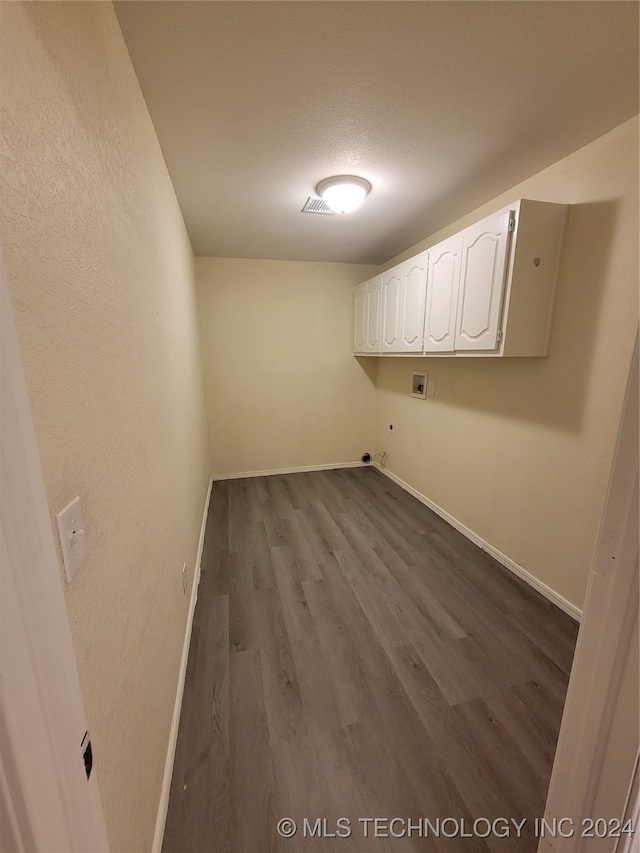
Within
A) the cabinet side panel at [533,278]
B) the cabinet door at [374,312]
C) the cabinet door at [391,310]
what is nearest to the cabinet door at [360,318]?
the cabinet door at [374,312]

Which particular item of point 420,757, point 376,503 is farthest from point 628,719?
point 376,503

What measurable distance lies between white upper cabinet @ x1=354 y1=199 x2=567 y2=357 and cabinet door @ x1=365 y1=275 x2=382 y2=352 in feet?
2.10

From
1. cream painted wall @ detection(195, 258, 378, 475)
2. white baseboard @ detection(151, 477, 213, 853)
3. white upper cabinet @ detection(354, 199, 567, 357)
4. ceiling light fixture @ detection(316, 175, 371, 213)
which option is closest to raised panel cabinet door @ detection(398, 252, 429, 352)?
white upper cabinet @ detection(354, 199, 567, 357)

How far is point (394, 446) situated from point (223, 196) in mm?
2825

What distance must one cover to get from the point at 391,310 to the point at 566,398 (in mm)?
1673

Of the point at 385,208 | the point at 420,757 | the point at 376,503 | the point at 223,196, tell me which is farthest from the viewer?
the point at 376,503

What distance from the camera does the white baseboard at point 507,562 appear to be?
1894 mm

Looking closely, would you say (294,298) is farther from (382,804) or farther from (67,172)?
(382,804)

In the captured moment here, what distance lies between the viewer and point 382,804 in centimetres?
109

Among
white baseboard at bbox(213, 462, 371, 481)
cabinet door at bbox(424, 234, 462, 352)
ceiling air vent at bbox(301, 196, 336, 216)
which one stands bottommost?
white baseboard at bbox(213, 462, 371, 481)

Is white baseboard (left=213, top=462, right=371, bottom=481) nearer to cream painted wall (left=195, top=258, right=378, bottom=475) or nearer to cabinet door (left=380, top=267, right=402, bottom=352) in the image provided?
cream painted wall (left=195, top=258, right=378, bottom=475)

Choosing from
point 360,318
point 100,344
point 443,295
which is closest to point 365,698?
point 100,344

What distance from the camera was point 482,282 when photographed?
78.0 inches

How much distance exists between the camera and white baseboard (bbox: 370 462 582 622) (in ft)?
6.21
